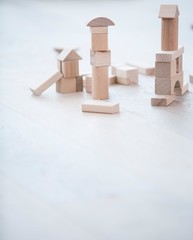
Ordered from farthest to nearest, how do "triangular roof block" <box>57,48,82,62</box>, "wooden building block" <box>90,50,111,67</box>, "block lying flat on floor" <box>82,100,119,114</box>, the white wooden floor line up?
"triangular roof block" <box>57,48,82,62</box>, "wooden building block" <box>90,50,111,67</box>, "block lying flat on floor" <box>82,100,119,114</box>, the white wooden floor

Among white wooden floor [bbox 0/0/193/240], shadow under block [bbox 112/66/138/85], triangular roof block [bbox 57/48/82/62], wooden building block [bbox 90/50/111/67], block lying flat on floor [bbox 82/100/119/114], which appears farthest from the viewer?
shadow under block [bbox 112/66/138/85]

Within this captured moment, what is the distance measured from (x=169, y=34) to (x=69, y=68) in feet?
1.25

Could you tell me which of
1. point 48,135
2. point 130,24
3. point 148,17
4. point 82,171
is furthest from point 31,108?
point 148,17

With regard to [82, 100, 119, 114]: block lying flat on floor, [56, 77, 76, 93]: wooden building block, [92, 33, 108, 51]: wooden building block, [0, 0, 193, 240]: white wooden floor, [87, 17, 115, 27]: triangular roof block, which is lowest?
[0, 0, 193, 240]: white wooden floor

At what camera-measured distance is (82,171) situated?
53.5 inches

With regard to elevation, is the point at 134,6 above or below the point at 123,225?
above

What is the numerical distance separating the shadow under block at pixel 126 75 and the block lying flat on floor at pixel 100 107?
0.35 m

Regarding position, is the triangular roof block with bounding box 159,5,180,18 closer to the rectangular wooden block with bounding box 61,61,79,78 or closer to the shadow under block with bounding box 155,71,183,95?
the shadow under block with bounding box 155,71,183,95

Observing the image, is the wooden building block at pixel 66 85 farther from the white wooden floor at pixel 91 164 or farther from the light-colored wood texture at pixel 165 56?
the light-colored wood texture at pixel 165 56

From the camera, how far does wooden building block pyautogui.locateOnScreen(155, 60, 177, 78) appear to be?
6.07ft

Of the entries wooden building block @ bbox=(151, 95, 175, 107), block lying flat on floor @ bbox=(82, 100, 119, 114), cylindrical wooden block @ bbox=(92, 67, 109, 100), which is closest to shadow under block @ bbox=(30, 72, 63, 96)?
cylindrical wooden block @ bbox=(92, 67, 109, 100)

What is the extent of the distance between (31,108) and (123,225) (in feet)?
2.84

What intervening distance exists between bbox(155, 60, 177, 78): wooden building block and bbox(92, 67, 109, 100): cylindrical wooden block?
18 cm

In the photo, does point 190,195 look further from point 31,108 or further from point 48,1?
point 48,1
